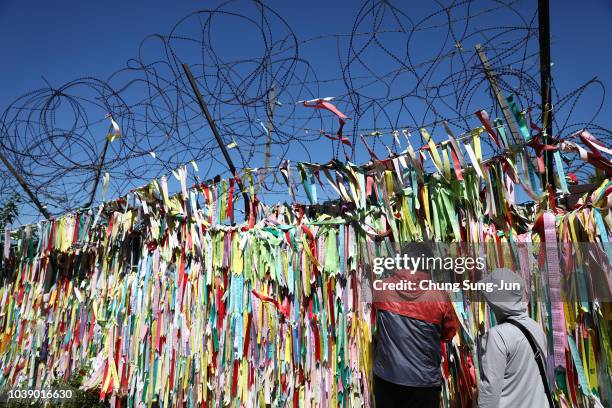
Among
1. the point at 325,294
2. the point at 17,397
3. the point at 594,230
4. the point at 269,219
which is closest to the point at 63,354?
the point at 17,397

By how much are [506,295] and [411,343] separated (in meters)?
0.51

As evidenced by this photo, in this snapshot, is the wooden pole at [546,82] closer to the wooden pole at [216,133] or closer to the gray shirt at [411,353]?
the gray shirt at [411,353]

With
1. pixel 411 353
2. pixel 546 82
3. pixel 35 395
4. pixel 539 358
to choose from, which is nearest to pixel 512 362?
pixel 539 358

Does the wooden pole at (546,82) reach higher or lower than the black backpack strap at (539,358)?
higher

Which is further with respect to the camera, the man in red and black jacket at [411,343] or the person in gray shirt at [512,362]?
the man in red and black jacket at [411,343]

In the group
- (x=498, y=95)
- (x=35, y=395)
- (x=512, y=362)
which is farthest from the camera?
(x=35, y=395)

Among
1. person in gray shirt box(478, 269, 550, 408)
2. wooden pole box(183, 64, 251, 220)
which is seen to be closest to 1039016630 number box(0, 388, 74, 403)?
wooden pole box(183, 64, 251, 220)

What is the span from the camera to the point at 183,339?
3.12 m

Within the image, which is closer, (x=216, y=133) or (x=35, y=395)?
(x=216, y=133)

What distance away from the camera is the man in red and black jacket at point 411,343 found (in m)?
2.20

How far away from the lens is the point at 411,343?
2.22 m

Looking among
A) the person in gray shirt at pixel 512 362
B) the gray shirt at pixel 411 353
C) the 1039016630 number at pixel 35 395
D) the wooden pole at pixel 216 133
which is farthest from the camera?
the 1039016630 number at pixel 35 395

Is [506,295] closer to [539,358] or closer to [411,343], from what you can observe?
[539,358]

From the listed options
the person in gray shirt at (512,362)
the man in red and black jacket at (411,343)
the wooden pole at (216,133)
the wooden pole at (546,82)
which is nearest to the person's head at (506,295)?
the person in gray shirt at (512,362)
